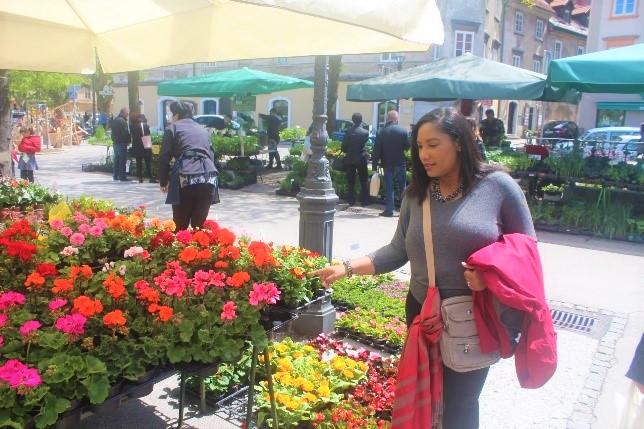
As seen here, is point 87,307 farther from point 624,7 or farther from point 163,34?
point 624,7

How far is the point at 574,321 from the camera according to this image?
520cm

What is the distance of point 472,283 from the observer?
2195 mm

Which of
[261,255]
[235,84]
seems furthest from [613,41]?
[261,255]

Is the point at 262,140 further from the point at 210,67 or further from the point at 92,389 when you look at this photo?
the point at 210,67

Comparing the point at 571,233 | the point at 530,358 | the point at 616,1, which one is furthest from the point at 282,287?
the point at 616,1

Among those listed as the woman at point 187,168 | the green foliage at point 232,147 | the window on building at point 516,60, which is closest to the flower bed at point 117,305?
the woman at point 187,168

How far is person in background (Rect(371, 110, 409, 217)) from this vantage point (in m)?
9.77

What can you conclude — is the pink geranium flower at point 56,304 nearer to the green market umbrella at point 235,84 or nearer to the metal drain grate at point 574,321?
the metal drain grate at point 574,321

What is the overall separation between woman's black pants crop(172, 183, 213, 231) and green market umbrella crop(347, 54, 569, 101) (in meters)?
4.66

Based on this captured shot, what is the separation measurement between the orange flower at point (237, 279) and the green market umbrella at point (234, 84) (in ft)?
37.2

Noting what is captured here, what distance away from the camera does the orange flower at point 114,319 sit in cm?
214

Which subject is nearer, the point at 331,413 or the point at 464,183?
the point at 464,183

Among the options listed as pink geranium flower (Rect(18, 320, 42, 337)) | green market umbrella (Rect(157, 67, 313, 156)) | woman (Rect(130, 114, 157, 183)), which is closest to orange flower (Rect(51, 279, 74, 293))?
pink geranium flower (Rect(18, 320, 42, 337))

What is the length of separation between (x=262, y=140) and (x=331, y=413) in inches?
529
